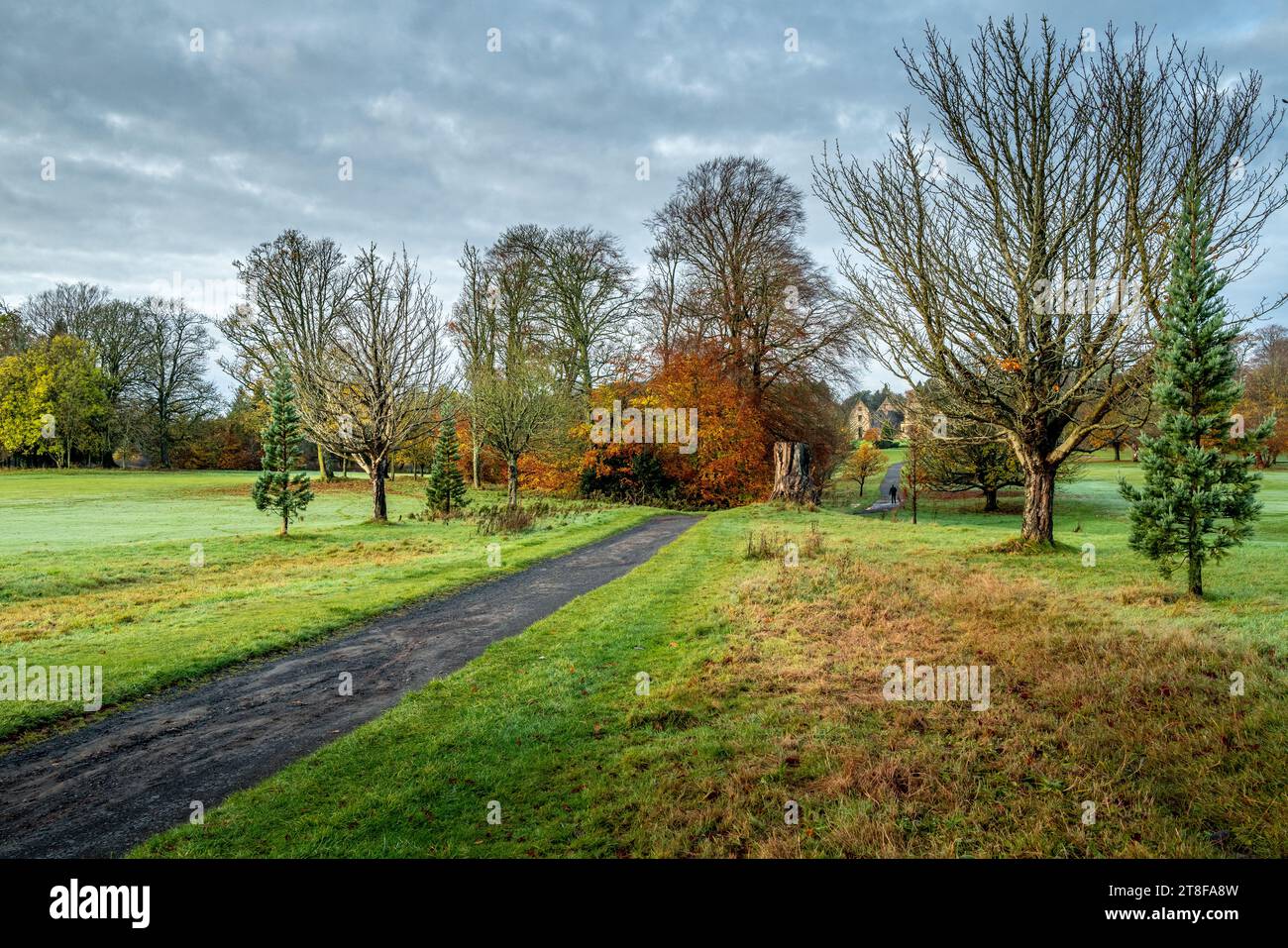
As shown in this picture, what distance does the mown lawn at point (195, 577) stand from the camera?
8750 millimetres

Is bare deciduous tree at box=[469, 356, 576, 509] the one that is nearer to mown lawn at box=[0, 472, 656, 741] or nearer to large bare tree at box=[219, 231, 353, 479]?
mown lawn at box=[0, 472, 656, 741]

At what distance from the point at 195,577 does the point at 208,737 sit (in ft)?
35.3

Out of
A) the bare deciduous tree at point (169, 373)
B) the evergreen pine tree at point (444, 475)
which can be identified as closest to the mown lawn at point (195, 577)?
the evergreen pine tree at point (444, 475)

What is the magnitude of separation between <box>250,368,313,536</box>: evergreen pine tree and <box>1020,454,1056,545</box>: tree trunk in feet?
75.9

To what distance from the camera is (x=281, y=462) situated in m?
22.5

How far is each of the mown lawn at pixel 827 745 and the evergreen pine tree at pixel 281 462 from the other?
637 inches

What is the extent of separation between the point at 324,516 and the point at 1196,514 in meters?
31.6

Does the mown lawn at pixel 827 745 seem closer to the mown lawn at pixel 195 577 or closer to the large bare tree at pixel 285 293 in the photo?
the mown lawn at pixel 195 577

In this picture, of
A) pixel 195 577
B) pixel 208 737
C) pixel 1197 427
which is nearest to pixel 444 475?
pixel 195 577

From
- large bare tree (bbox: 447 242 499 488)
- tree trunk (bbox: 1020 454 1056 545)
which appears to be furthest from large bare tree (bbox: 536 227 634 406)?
tree trunk (bbox: 1020 454 1056 545)

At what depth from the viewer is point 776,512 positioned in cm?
2730

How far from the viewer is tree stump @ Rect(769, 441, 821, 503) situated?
98.1 feet

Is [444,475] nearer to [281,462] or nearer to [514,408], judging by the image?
[514,408]

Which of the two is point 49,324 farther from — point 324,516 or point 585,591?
point 585,591
